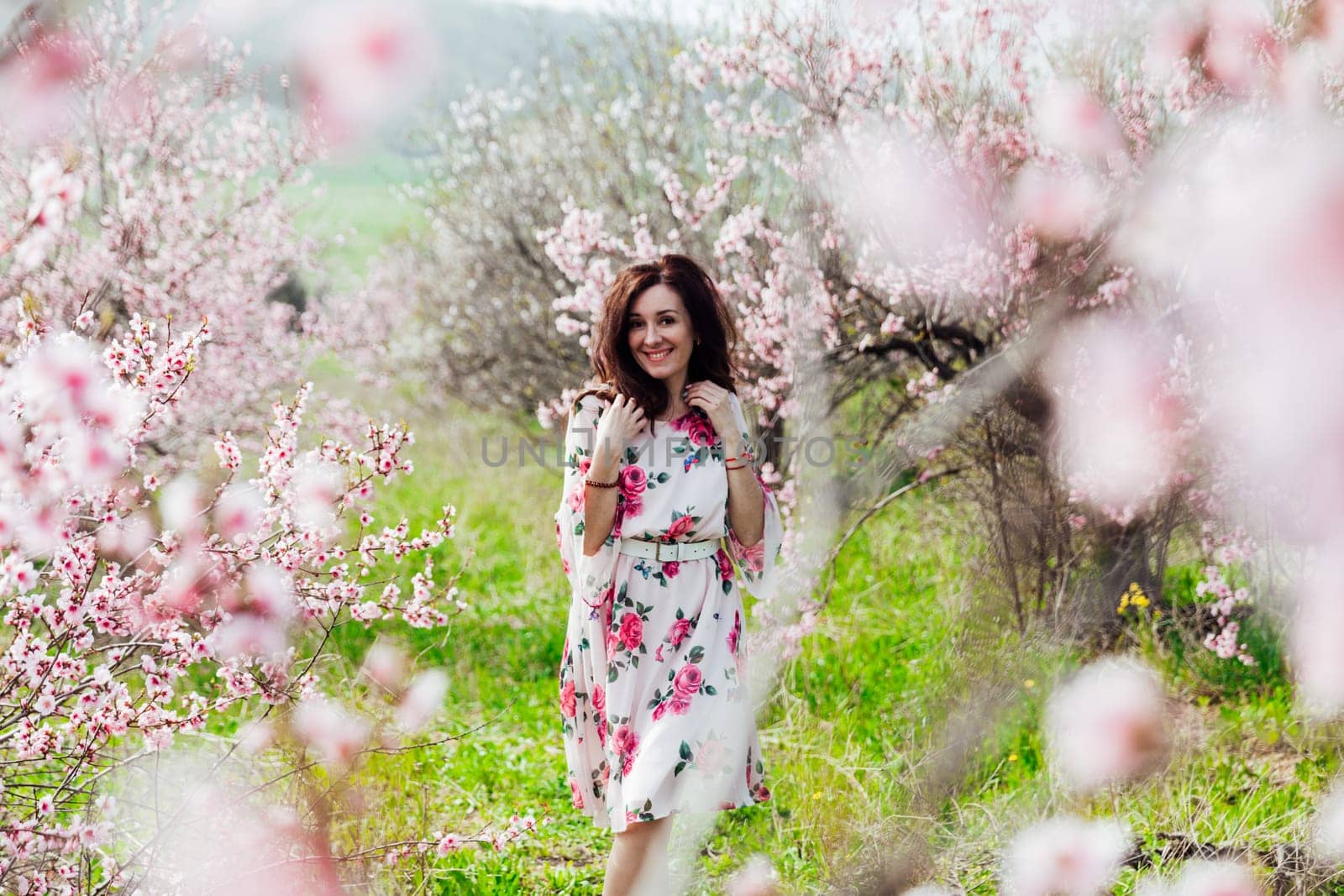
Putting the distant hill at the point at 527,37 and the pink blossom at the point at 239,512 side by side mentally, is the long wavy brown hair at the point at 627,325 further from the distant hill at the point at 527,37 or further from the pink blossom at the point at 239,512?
the distant hill at the point at 527,37

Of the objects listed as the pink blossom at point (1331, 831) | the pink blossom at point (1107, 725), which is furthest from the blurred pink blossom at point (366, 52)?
the pink blossom at point (1331, 831)

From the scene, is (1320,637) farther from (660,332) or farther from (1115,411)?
(1115,411)

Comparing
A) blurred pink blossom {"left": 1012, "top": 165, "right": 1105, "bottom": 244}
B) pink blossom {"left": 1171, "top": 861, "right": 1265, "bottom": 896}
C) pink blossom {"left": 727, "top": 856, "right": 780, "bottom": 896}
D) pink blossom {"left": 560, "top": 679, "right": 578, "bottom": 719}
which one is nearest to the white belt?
pink blossom {"left": 560, "top": 679, "right": 578, "bottom": 719}

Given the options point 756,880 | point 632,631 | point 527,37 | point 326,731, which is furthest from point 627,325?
point 527,37

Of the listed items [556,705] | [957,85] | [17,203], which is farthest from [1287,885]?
[17,203]

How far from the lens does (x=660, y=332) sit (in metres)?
2.41

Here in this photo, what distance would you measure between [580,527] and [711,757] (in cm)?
61

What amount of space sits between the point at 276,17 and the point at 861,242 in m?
3.77

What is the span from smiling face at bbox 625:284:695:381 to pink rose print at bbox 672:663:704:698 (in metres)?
0.70

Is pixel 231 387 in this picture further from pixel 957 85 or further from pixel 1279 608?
pixel 1279 608

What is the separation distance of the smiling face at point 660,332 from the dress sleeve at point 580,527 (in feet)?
0.56

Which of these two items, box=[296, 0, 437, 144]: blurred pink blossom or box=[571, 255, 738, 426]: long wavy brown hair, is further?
box=[571, 255, 738, 426]: long wavy brown hair

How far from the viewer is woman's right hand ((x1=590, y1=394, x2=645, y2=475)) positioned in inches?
90.6

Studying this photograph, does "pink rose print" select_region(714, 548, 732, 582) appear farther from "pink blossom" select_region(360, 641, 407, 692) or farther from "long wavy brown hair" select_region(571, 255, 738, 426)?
"pink blossom" select_region(360, 641, 407, 692)
